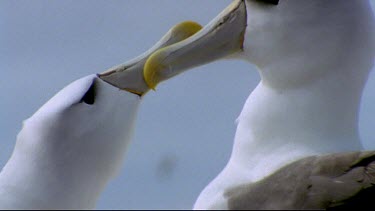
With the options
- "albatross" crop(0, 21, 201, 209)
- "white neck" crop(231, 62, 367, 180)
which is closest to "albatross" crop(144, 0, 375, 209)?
"white neck" crop(231, 62, 367, 180)

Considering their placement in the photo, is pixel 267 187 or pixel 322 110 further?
pixel 322 110

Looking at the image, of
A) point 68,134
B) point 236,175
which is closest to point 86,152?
point 68,134

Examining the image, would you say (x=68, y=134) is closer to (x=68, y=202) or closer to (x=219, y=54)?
(x=68, y=202)

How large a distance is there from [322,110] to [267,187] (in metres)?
0.73

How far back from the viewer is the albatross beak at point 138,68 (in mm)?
9094

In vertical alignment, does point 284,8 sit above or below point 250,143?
above

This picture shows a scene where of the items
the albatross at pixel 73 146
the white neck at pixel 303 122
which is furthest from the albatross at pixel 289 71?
the albatross at pixel 73 146

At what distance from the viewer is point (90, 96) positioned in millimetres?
8852

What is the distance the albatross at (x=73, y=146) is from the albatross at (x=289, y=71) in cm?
28

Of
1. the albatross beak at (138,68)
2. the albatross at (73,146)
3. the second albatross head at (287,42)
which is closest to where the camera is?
the albatross at (73,146)

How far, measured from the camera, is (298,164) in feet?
27.8

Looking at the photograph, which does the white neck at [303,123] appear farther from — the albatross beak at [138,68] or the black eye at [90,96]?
the black eye at [90,96]

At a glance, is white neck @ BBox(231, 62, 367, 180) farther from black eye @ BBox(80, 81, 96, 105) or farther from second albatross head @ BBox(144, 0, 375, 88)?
black eye @ BBox(80, 81, 96, 105)

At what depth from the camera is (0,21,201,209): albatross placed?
27.4 feet
